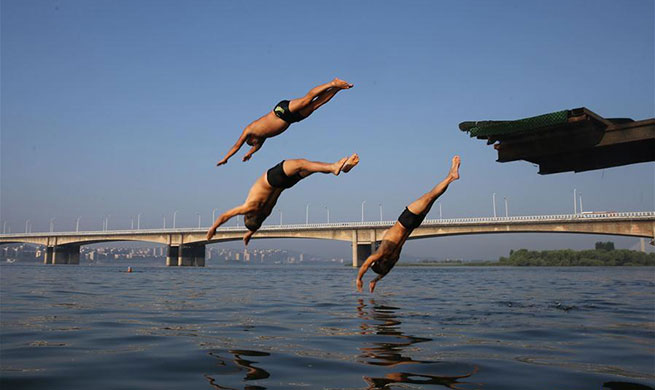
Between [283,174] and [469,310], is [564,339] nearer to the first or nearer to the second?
[469,310]

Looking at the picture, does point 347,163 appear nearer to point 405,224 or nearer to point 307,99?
point 307,99

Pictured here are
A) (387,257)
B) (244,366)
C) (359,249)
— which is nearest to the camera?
(387,257)

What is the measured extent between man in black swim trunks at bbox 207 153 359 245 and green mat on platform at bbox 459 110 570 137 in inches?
159

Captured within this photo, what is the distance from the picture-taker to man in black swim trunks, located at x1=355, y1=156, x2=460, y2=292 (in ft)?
28.0

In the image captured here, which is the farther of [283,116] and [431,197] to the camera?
[431,197]

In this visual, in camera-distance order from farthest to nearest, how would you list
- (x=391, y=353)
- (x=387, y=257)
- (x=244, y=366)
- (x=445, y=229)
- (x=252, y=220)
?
(x=445, y=229) < (x=391, y=353) < (x=244, y=366) < (x=387, y=257) < (x=252, y=220)

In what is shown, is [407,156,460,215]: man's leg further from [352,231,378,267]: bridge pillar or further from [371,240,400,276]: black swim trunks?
[352,231,378,267]: bridge pillar

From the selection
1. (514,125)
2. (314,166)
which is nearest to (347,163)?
(314,166)

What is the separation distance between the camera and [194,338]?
20.9 m

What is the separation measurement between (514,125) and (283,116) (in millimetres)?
4667

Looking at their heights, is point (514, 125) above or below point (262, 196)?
above

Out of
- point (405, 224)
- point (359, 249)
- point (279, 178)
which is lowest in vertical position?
point (359, 249)

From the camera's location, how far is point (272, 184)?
723 centimetres

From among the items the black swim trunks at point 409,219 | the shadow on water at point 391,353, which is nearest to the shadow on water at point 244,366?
the shadow on water at point 391,353
